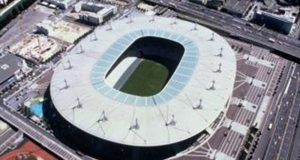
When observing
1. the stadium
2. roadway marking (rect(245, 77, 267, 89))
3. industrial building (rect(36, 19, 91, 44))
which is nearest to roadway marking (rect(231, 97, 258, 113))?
the stadium

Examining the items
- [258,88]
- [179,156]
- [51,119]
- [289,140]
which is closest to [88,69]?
[51,119]

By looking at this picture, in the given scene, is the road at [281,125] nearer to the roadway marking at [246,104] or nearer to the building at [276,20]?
the roadway marking at [246,104]

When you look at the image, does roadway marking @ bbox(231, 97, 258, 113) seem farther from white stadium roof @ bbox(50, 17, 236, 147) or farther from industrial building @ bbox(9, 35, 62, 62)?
industrial building @ bbox(9, 35, 62, 62)

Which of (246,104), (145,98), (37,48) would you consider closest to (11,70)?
(37,48)

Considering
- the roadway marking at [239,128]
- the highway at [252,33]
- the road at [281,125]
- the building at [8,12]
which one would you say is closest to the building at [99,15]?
the building at [8,12]

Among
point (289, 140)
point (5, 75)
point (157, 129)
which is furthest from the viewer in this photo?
point (5, 75)

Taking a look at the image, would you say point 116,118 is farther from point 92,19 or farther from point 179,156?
point 92,19

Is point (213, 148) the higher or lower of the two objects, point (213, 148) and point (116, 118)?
the lower
